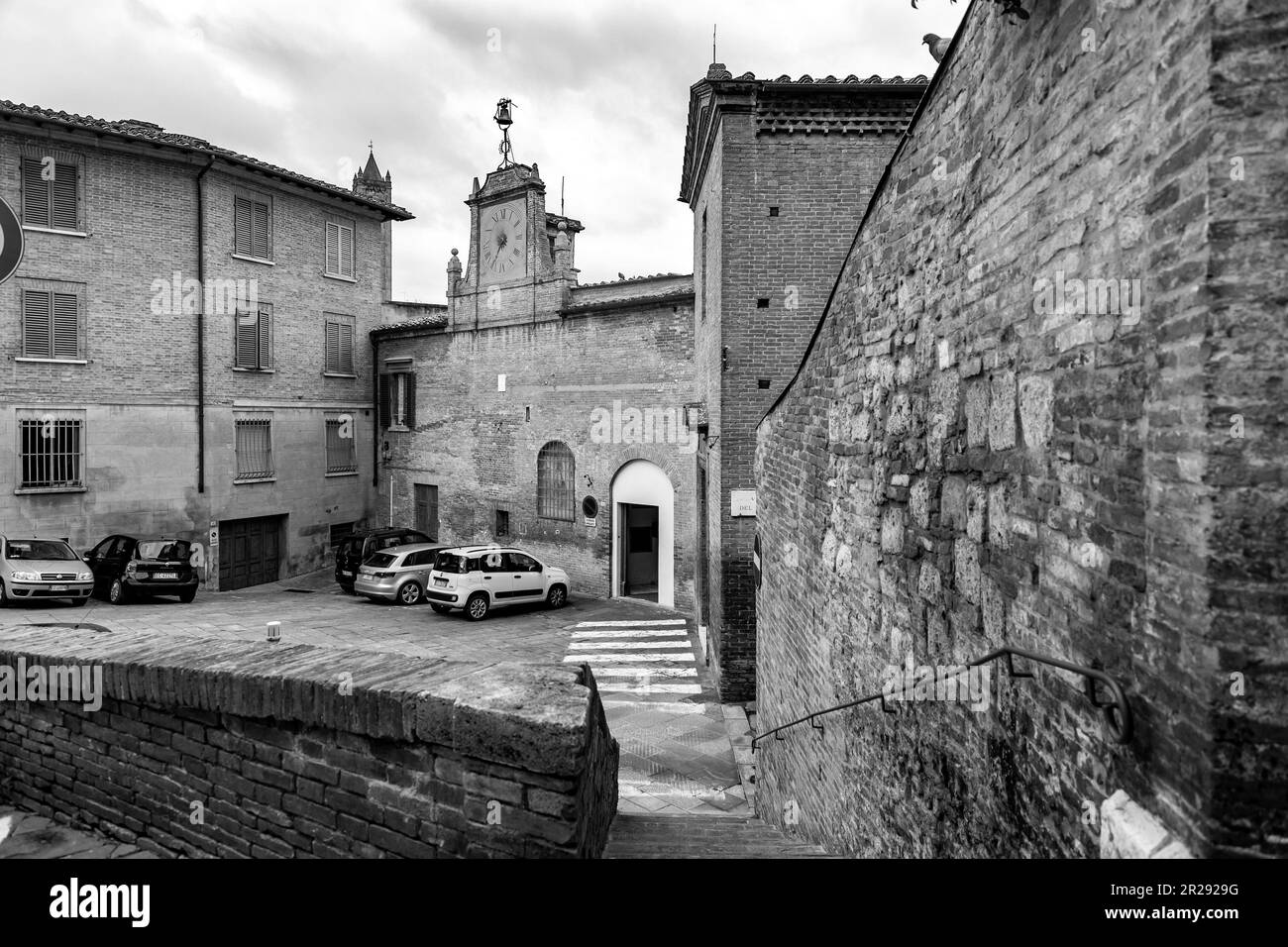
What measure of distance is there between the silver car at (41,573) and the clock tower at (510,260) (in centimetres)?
1149

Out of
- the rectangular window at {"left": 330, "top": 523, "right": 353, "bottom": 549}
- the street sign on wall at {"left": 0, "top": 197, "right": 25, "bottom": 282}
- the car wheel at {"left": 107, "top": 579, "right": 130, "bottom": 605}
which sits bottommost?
the car wheel at {"left": 107, "top": 579, "right": 130, "bottom": 605}

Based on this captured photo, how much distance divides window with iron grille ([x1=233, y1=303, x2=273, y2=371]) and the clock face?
5.99 m

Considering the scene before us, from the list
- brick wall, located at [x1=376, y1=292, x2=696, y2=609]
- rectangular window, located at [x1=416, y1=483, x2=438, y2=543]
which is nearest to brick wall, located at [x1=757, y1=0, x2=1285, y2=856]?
brick wall, located at [x1=376, y1=292, x2=696, y2=609]

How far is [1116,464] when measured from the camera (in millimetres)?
2568

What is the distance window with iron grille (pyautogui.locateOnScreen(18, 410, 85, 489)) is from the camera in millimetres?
18812

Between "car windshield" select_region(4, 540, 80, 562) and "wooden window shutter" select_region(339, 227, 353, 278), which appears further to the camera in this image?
"wooden window shutter" select_region(339, 227, 353, 278)

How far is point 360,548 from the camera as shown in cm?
2114

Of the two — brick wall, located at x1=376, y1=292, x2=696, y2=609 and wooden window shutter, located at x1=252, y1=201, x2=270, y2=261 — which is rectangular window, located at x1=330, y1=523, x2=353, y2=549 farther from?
wooden window shutter, located at x1=252, y1=201, x2=270, y2=261

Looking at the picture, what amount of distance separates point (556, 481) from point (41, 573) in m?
11.0

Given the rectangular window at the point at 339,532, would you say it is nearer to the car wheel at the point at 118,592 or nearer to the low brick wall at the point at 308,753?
the car wheel at the point at 118,592

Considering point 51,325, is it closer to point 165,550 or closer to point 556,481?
point 165,550

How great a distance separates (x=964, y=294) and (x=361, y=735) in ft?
10.3
